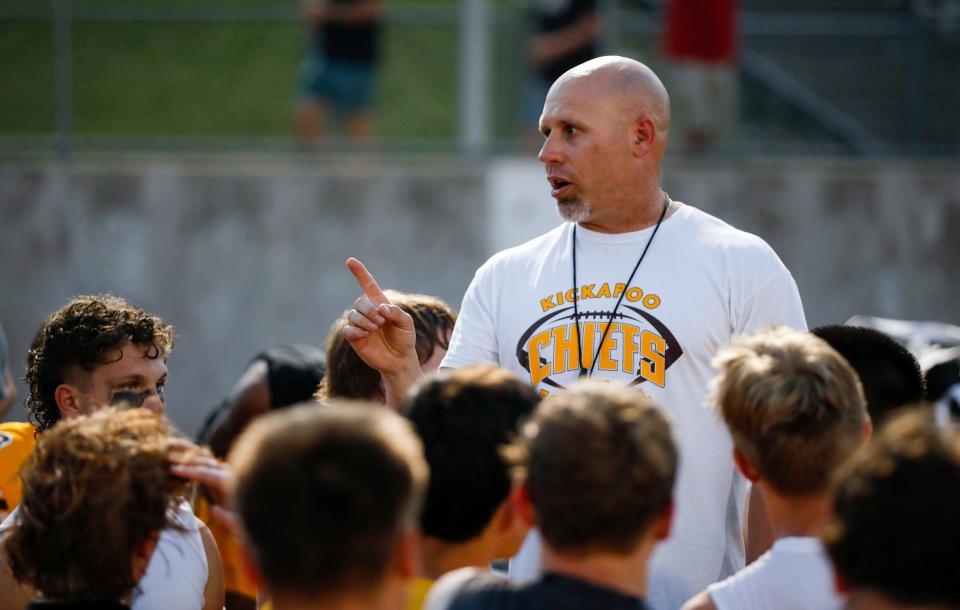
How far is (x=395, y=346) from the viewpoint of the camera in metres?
3.61

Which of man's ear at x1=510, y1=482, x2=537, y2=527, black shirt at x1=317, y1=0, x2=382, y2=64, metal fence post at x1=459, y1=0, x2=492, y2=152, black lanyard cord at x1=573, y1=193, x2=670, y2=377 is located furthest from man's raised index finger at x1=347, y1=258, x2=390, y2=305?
black shirt at x1=317, y1=0, x2=382, y2=64

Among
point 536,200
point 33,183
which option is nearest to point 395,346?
point 536,200

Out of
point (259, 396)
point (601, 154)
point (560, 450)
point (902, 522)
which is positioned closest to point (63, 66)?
point (259, 396)

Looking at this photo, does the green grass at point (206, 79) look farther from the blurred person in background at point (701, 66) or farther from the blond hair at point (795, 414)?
the blond hair at point (795, 414)

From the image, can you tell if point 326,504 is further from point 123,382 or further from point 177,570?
point 123,382

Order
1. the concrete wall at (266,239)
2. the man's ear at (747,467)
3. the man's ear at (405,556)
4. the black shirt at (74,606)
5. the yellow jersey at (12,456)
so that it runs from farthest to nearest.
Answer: the concrete wall at (266,239)
the yellow jersey at (12,456)
the man's ear at (747,467)
the black shirt at (74,606)
the man's ear at (405,556)

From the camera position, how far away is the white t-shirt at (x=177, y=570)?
9.32ft

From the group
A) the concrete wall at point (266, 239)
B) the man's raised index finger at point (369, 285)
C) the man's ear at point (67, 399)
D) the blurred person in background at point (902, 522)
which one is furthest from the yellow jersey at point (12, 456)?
the concrete wall at point (266, 239)

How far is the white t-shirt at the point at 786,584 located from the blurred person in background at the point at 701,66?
21.3 ft

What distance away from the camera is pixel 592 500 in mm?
2186

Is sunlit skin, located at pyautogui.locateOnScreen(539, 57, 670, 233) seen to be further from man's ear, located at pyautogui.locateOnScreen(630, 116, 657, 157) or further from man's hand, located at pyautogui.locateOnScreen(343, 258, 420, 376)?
man's hand, located at pyautogui.locateOnScreen(343, 258, 420, 376)

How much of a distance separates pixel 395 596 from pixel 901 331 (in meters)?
4.22

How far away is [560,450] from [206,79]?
742cm

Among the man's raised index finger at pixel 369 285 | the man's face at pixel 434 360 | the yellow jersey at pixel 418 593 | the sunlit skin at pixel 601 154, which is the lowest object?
the yellow jersey at pixel 418 593
